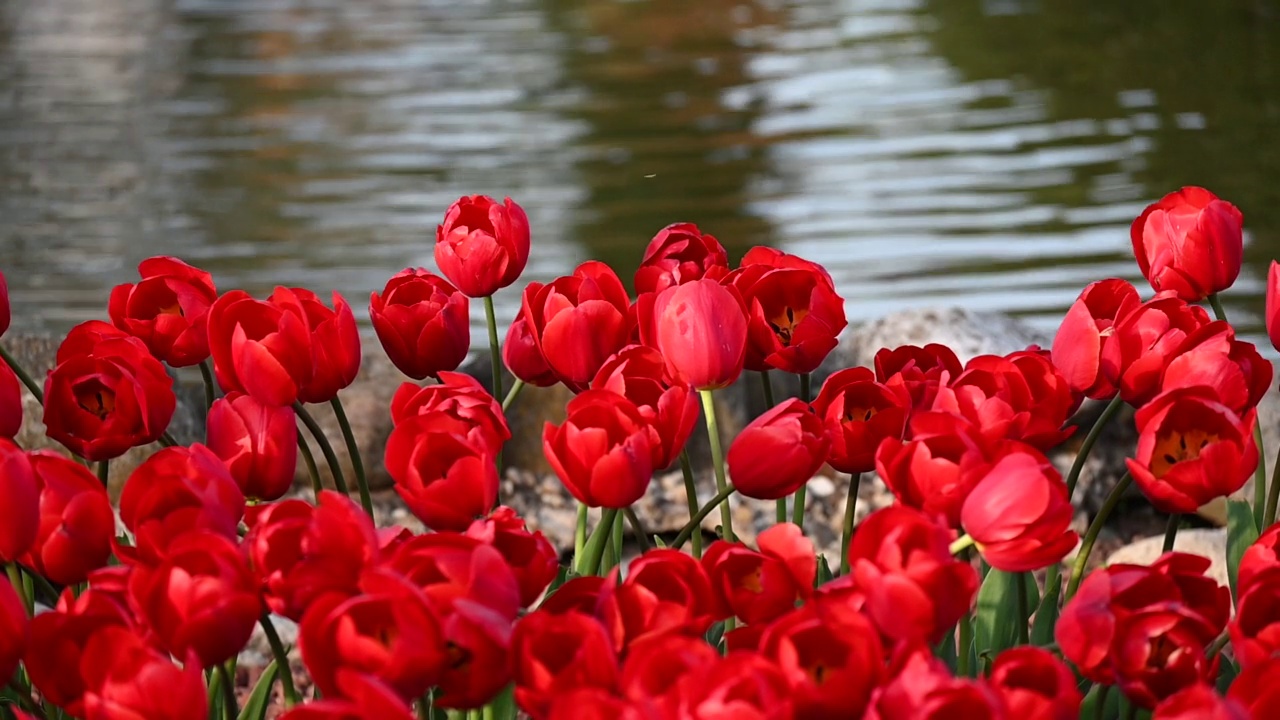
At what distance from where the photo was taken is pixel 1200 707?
0.55m

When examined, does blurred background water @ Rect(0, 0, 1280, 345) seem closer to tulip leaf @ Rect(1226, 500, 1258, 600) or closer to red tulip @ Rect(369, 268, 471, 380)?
tulip leaf @ Rect(1226, 500, 1258, 600)

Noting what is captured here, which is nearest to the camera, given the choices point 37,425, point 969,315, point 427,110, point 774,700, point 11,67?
point 774,700

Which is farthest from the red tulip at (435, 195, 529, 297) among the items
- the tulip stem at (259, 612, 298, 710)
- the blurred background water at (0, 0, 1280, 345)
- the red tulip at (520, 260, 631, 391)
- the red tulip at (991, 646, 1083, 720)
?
the blurred background water at (0, 0, 1280, 345)

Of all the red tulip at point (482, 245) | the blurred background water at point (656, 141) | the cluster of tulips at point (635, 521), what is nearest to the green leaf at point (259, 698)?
the cluster of tulips at point (635, 521)

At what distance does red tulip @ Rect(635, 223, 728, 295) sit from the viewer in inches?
42.4

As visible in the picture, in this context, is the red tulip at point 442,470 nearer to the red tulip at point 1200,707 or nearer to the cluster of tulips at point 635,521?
the cluster of tulips at point 635,521

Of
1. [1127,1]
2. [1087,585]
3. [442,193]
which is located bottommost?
[1127,1]

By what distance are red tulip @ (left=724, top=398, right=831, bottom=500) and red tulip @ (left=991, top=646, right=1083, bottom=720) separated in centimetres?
22

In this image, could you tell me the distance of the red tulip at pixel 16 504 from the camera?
28.5 inches

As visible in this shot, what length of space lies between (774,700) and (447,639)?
152 mm

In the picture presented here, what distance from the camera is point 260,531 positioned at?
0.68 meters

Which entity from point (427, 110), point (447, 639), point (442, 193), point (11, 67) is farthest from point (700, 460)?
point (11, 67)

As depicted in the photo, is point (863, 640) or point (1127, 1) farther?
point (1127, 1)

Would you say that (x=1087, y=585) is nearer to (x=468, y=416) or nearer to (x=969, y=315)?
(x=468, y=416)
